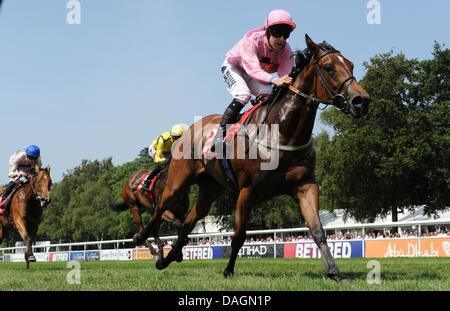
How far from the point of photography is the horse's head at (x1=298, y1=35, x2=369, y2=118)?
7035 millimetres

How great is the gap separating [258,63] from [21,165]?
30.8ft

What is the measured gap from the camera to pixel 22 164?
1582 cm

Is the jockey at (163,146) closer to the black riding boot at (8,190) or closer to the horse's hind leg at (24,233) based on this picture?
the horse's hind leg at (24,233)

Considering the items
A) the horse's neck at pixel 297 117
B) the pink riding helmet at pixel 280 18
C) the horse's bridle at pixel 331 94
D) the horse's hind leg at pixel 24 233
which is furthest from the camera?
the horse's hind leg at pixel 24 233

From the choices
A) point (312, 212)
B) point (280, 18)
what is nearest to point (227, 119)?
point (280, 18)

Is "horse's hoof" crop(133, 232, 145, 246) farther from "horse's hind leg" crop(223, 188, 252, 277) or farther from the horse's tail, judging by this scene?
the horse's tail

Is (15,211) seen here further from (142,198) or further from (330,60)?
(330,60)

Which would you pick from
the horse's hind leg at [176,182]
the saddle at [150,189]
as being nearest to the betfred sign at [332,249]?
the saddle at [150,189]

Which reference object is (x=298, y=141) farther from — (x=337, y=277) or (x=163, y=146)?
(x=163, y=146)

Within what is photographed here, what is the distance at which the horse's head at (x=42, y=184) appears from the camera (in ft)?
47.2

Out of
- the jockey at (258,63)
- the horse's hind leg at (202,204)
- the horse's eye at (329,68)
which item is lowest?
the horse's hind leg at (202,204)

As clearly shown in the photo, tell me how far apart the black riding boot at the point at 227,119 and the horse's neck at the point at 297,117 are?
827 millimetres

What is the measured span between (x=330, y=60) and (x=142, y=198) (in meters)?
9.80
